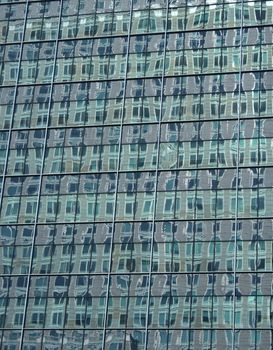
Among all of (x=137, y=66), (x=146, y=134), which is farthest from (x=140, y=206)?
(x=137, y=66)

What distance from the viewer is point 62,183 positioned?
6762 centimetres

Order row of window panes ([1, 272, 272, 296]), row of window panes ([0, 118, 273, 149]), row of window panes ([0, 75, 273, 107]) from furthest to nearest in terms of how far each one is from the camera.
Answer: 1. row of window panes ([0, 75, 273, 107])
2. row of window panes ([0, 118, 273, 149])
3. row of window panes ([1, 272, 272, 296])

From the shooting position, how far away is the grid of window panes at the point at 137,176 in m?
62.4

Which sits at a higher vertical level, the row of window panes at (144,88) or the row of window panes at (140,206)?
the row of window panes at (144,88)

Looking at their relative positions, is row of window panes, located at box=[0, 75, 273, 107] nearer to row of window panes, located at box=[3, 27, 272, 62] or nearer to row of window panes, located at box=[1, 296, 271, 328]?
row of window panes, located at box=[3, 27, 272, 62]

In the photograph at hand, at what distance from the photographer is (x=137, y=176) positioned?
66438mm

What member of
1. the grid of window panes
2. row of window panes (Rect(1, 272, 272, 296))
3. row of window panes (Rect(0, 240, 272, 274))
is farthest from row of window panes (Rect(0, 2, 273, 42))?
row of window panes (Rect(1, 272, 272, 296))

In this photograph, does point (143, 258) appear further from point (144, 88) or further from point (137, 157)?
point (144, 88)

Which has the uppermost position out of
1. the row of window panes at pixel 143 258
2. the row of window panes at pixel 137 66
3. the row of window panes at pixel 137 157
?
the row of window panes at pixel 137 66

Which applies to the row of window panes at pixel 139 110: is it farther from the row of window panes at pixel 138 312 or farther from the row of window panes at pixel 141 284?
the row of window panes at pixel 138 312

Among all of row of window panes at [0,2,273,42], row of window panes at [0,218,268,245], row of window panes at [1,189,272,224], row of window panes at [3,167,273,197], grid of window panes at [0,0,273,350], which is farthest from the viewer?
row of window panes at [0,2,273,42]

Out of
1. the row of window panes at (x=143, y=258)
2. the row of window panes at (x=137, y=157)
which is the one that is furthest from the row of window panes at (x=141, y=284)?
the row of window panes at (x=137, y=157)

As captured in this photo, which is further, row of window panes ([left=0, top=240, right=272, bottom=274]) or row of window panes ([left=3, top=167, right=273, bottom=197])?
row of window panes ([left=3, top=167, right=273, bottom=197])

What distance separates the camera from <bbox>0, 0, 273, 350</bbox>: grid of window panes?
62.4 meters
